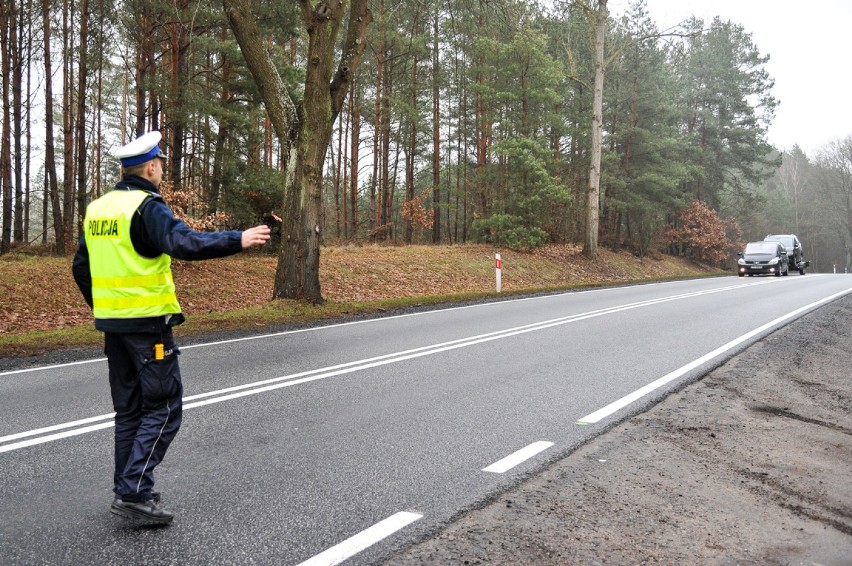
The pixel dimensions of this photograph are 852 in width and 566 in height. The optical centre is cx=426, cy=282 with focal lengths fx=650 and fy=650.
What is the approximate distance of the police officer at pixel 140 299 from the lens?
3.40m

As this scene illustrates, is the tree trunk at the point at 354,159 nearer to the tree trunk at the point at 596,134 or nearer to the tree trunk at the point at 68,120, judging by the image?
the tree trunk at the point at 596,134

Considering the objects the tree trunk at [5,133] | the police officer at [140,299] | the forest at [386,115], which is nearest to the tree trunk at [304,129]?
the forest at [386,115]

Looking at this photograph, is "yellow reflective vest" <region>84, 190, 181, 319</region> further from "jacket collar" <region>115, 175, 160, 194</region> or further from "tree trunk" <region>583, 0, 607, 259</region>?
"tree trunk" <region>583, 0, 607, 259</region>

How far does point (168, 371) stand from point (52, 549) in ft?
3.28

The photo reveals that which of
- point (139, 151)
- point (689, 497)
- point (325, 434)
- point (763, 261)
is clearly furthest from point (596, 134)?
point (139, 151)

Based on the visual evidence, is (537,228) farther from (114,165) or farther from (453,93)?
(114,165)

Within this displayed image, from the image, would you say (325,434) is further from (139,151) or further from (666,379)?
(666,379)

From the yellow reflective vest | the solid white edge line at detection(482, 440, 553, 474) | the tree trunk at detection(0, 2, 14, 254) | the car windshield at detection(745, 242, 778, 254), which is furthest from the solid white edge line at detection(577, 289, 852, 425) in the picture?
the car windshield at detection(745, 242, 778, 254)

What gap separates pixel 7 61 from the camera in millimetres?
21406

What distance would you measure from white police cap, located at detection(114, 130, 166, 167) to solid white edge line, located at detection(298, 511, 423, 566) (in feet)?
7.55

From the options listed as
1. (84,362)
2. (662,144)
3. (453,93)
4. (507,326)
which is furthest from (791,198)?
(84,362)

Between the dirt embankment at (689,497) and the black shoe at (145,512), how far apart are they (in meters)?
1.29

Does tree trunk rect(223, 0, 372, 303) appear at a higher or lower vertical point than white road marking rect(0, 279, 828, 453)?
higher

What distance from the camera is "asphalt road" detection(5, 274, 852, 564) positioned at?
131 inches
